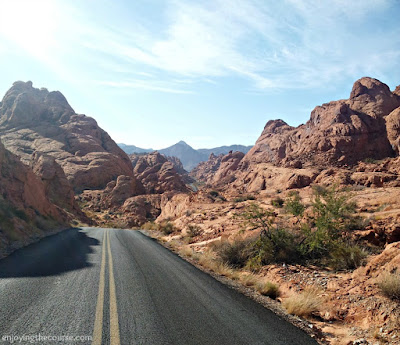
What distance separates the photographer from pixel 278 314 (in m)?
6.16

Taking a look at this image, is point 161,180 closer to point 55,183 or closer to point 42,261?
point 55,183

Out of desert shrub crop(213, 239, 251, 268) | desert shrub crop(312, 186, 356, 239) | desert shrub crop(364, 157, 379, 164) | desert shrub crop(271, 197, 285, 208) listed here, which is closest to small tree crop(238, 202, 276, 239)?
desert shrub crop(213, 239, 251, 268)

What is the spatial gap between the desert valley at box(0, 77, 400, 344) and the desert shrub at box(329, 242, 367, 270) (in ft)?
0.12

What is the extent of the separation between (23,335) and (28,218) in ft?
48.5

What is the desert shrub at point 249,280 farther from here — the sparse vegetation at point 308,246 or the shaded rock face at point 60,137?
the shaded rock face at point 60,137

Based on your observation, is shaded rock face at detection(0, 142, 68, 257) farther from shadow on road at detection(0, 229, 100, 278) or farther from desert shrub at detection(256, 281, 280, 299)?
desert shrub at detection(256, 281, 280, 299)

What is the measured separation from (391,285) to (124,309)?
6153 millimetres

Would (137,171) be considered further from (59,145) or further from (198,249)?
(198,249)

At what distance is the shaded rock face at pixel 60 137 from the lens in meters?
61.2

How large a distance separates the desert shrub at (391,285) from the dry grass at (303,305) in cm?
152

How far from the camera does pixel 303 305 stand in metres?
6.29

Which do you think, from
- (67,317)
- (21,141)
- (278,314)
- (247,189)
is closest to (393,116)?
(247,189)

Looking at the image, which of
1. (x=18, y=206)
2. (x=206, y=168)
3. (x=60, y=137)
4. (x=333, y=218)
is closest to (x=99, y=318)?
(x=333, y=218)

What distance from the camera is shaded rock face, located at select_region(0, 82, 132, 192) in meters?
61.2
